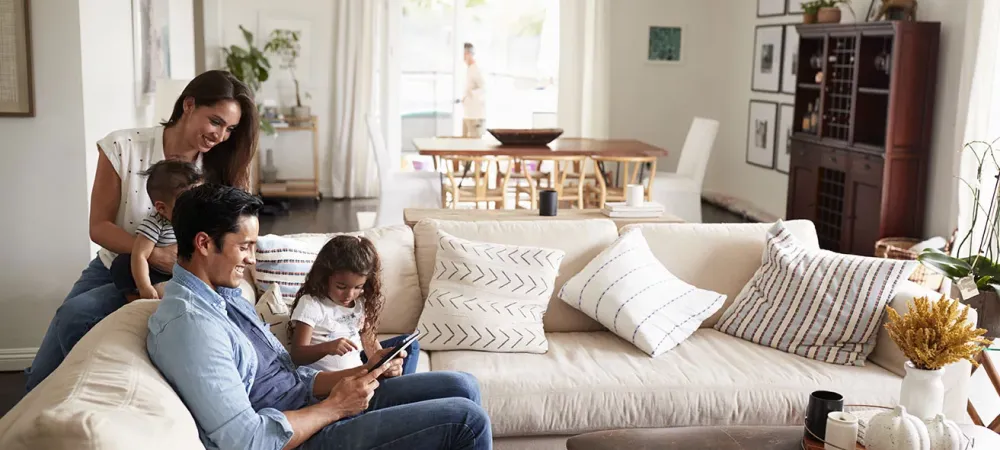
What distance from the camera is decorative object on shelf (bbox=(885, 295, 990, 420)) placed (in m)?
2.47

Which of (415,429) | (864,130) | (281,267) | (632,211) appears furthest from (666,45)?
(415,429)

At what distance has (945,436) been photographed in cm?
242

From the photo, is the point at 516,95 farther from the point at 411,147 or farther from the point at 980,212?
the point at 980,212

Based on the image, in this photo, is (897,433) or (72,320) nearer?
(897,433)

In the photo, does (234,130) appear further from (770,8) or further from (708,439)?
(770,8)

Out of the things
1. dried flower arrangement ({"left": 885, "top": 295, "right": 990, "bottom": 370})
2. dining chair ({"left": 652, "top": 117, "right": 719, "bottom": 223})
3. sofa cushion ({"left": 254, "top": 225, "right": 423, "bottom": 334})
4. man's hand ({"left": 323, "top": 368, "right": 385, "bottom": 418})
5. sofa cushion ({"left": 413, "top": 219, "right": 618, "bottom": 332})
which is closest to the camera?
man's hand ({"left": 323, "top": 368, "right": 385, "bottom": 418})

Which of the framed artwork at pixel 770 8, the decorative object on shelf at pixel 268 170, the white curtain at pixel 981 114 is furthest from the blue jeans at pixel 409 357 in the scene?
the decorative object on shelf at pixel 268 170

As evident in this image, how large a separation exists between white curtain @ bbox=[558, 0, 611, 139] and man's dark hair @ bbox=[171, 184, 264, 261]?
7549mm

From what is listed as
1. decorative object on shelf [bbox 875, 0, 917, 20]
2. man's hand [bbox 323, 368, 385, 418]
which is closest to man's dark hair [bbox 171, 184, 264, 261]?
man's hand [bbox 323, 368, 385, 418]

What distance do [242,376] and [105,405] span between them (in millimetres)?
420

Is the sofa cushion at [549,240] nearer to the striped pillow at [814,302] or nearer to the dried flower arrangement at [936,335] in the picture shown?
the striped pillow at [814,302]

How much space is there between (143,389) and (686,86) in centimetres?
830

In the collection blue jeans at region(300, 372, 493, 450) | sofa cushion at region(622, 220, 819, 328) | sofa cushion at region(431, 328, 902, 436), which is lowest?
sofa cushion at region(431, 328, 902, 436)

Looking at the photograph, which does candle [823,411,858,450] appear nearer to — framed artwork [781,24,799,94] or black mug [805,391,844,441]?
black mug [805,391,844,441]
